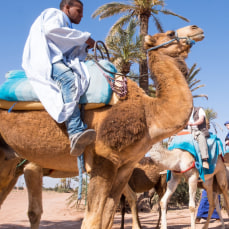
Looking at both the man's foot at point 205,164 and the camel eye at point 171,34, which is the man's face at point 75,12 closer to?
the camel eye at point 171,34

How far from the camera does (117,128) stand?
3.40 meters

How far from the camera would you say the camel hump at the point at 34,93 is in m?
3.59

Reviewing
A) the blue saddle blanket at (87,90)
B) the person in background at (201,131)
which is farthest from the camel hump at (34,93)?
the person in background at (201,131)

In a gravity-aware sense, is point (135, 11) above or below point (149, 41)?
above

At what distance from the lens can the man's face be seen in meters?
4.17

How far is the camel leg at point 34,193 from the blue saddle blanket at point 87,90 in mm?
1867

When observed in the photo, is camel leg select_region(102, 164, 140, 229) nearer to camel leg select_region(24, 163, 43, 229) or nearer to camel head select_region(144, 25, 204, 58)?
camel head select_region(144, 25, 204, 58)

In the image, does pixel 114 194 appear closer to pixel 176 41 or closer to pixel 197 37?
pixel 176 41

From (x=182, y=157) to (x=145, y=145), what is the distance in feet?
13.4

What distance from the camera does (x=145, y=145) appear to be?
360cm

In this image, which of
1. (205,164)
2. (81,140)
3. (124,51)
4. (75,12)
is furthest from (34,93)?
(124,51)

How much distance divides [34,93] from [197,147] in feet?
16.0

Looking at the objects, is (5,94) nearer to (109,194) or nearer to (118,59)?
(109,194)

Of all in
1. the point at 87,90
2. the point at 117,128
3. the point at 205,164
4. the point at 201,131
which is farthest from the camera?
the point at 201,131
